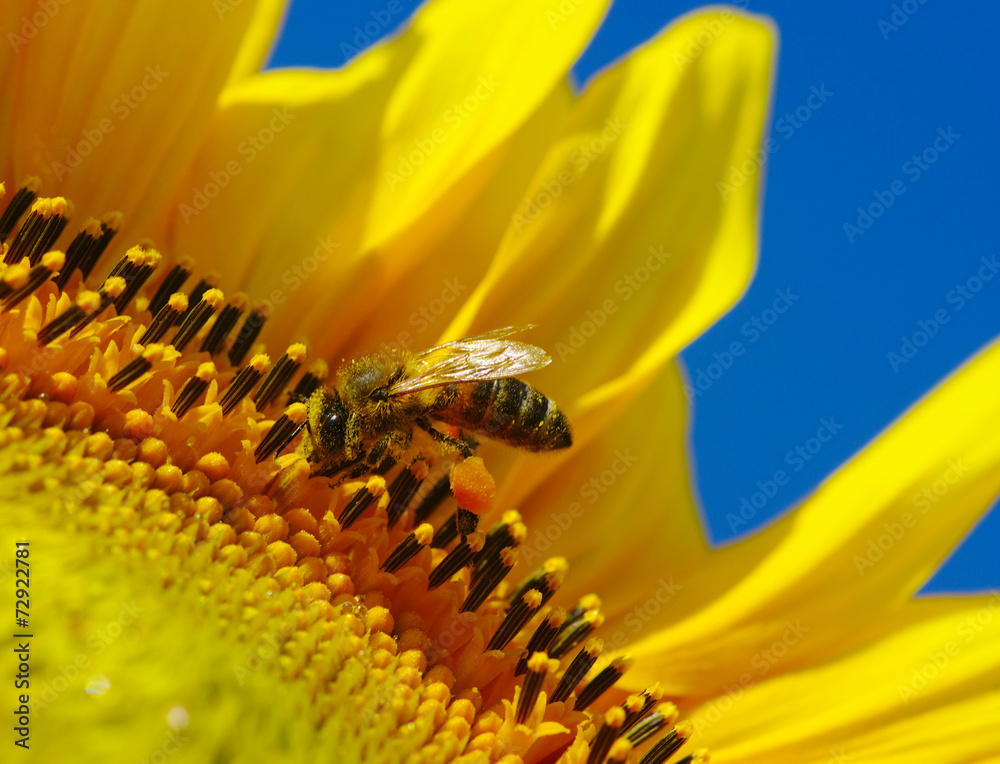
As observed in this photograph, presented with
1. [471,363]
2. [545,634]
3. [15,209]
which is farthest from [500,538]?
[15,209]

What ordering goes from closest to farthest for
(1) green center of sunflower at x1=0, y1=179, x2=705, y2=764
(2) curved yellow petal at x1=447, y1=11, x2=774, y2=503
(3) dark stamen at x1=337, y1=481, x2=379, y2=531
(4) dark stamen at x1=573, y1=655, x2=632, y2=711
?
(1) green center of sunflower at x1=0, y1=179, x2=705, y2=764 → (3) dark stamen at x1=337, y1=481, x2=379, y2=531 → (4) dark stamen at x1=573, y1=655, x2=632, y2=711 → (2) curved yellow petal at x1=447, y1=11, x2=774, y2=503

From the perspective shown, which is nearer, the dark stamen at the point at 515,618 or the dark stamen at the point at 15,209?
the dark stamen at the point at 15,209

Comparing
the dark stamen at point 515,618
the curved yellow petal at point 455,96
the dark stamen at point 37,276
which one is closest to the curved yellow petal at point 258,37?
the curved yellow petal at point 455,96

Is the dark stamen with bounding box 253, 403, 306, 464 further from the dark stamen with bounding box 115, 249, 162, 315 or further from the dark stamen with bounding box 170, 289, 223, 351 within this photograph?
the dark stamen with bounding box 115, 249, 162, 315

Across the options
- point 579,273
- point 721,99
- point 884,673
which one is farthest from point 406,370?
point 884,673

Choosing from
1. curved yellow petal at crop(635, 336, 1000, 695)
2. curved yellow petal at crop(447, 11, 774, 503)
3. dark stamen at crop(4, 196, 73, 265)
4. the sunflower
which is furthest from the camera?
curved yellow petal at crop(447, 11, 774, 503)

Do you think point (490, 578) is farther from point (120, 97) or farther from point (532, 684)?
point (120, 97)

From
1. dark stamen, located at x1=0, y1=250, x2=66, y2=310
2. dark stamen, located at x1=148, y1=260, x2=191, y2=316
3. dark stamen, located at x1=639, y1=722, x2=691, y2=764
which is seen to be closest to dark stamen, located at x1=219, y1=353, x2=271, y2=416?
dark stamen, located at x1=148, y1=260, x2=191, y2=316

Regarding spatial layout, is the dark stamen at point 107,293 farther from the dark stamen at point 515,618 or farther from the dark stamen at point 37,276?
the dark stamen at point 515,618
